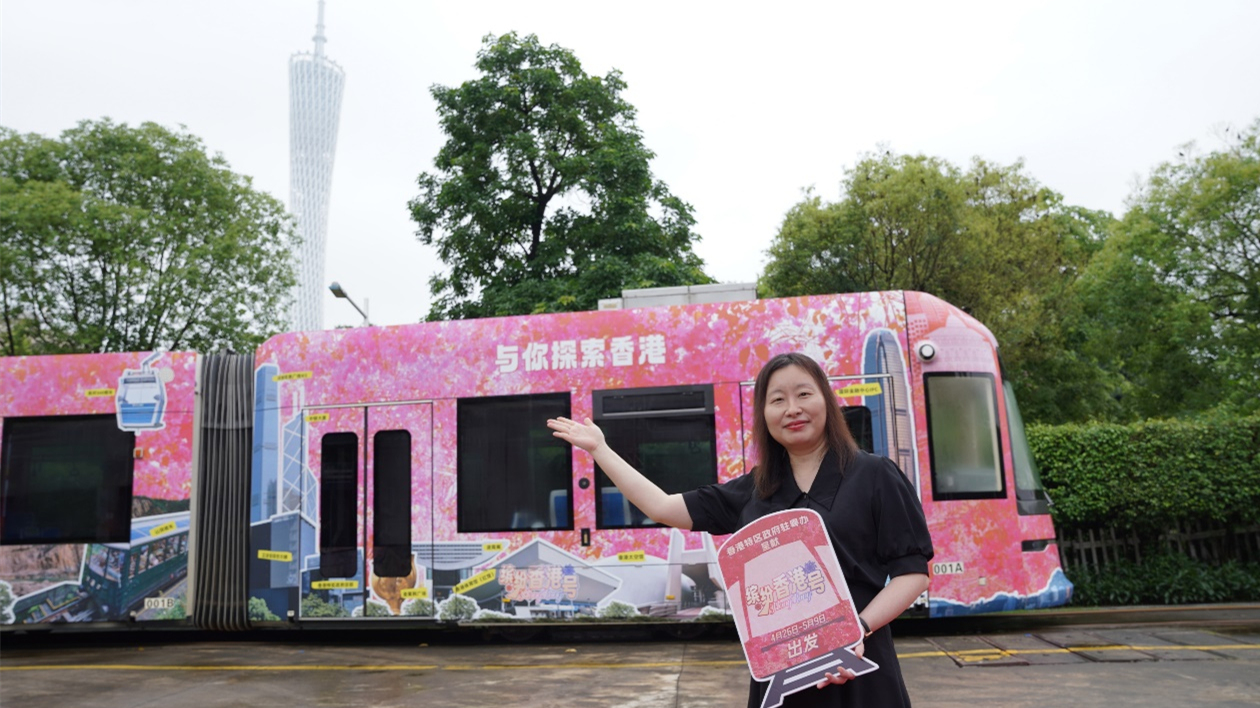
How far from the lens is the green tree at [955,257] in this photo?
65.9 ft

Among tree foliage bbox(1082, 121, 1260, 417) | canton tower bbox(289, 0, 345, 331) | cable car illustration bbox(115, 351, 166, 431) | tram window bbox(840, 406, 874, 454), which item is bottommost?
tram window bbox(840, 406, 874, 454)

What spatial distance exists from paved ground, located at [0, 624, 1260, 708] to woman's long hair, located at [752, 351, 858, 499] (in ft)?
13.4

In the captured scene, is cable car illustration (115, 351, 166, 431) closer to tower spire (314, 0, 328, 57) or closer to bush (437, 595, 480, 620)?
bush (437, 595, 480, 620)

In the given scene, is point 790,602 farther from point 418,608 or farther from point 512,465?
point 418,608

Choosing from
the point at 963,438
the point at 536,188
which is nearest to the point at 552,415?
the point at 963,438

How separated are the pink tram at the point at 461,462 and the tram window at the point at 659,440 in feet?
0.07

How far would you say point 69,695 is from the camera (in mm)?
7523

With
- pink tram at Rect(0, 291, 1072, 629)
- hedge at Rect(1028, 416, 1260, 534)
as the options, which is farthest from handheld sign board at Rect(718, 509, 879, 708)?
hedge at Rect(1028, 416, 1260, 534)

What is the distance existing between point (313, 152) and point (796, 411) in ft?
282

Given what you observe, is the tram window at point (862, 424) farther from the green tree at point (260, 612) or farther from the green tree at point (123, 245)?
the green tree at point (123, 245)

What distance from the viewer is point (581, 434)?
10.3 ft

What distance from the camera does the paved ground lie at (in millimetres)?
6625

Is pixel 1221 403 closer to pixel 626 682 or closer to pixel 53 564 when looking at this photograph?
pixel 626 682

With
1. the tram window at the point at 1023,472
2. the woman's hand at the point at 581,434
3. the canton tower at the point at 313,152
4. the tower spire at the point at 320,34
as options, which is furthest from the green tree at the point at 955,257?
the tower spire at the point at 320,34
